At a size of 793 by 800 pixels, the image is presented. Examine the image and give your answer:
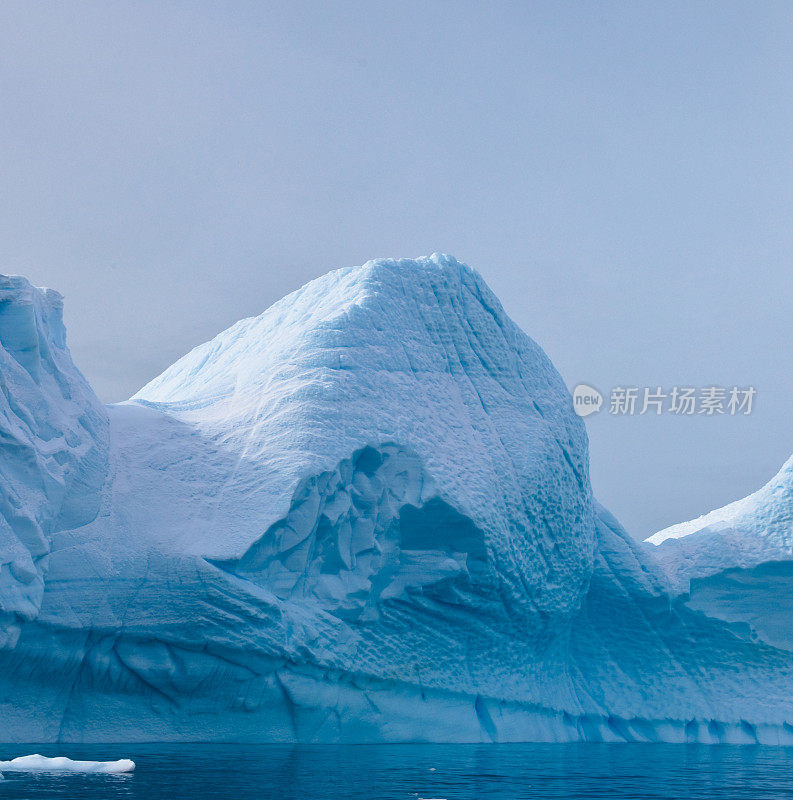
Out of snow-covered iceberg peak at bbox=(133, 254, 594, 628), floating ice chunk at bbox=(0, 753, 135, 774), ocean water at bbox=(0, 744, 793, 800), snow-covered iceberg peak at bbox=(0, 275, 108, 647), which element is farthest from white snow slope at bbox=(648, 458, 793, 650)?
floating ice chunk at bbox=(0, 753, 135, 774)

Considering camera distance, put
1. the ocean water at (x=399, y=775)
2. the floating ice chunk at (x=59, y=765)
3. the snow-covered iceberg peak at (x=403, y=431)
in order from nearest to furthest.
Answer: the ocean water at (x=399, y=775), the floating ice chunk at (x=59, y=765), the snow-covered iceberg peak at (x=403, y=431)

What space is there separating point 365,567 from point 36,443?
14.4ft

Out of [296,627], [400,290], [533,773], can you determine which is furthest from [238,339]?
[533,773]

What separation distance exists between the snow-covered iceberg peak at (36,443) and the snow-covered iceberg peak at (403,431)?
1.71 m

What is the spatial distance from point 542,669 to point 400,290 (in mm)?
6065

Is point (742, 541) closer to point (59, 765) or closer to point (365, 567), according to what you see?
point (365, 567)

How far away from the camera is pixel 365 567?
14.1 meters

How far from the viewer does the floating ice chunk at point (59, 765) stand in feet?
30.4

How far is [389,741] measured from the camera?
555 inches

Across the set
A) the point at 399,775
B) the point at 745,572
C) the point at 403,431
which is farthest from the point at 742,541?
the point at 399,775

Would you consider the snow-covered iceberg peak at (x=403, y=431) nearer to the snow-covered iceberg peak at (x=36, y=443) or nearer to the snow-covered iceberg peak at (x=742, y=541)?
the snow-covered iceberg peak at (x=36, y=443)

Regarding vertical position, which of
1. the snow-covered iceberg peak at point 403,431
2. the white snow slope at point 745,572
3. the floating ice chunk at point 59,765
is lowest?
the white snow slope at point 745,572

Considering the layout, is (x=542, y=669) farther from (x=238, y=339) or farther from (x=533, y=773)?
(x=238, y=339)

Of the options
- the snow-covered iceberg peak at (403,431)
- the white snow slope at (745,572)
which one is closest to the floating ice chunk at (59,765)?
the snow-covered iceberg peak at (403,431)
